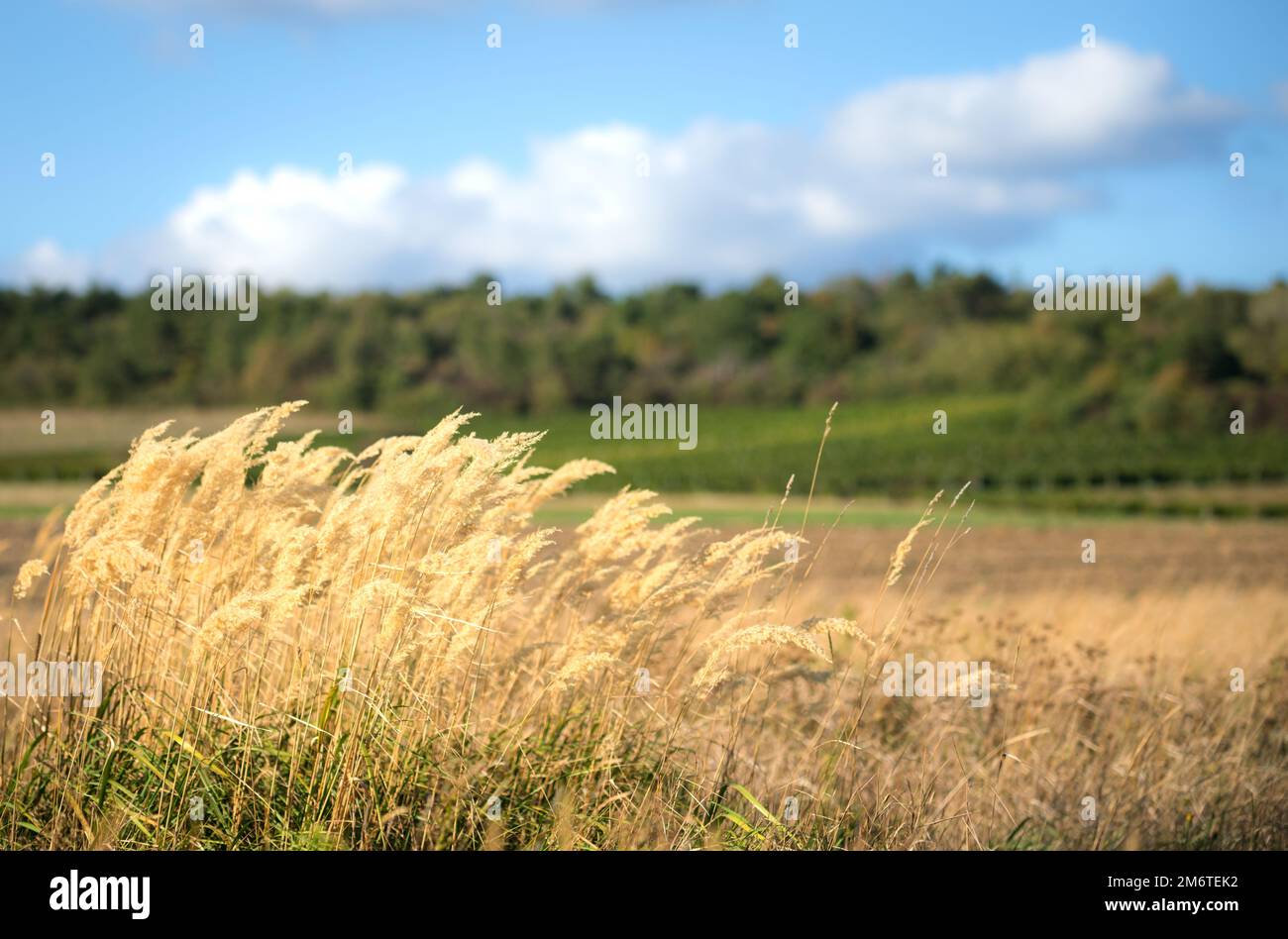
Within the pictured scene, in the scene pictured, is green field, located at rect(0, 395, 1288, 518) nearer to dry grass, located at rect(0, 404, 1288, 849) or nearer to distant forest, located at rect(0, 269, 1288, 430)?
distant forest, located at rect(0, 269, 1288, 430)

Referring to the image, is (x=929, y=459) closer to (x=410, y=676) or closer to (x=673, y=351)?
(x=673, y=351)

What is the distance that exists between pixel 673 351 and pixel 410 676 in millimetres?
85771

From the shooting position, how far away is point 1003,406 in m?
78.4

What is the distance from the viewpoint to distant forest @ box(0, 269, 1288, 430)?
244ft

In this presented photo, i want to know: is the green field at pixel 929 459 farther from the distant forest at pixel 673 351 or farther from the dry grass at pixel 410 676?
the dry grass at pixel 410 676

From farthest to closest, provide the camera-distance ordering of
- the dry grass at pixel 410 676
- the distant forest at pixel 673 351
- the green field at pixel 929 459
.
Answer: the distant forest at pixel 673 351
the green field at pixel 929 459
the dry grass at pixel 410 676

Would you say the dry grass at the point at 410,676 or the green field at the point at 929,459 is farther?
the green field at the point at 929,459

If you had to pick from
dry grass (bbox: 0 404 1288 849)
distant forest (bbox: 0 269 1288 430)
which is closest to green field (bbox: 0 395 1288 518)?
distant forest (bbox: 0 269 1288 430)

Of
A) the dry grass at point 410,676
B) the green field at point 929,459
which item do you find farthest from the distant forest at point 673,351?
the dry grass at point 410,676

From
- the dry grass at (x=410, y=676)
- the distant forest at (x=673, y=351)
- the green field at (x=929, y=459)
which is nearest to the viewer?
the dry grass at (x=410, y=676)

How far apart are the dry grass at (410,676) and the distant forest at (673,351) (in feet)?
203

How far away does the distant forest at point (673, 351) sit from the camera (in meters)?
74.4

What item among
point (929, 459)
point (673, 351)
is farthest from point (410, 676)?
point (673, 351)
